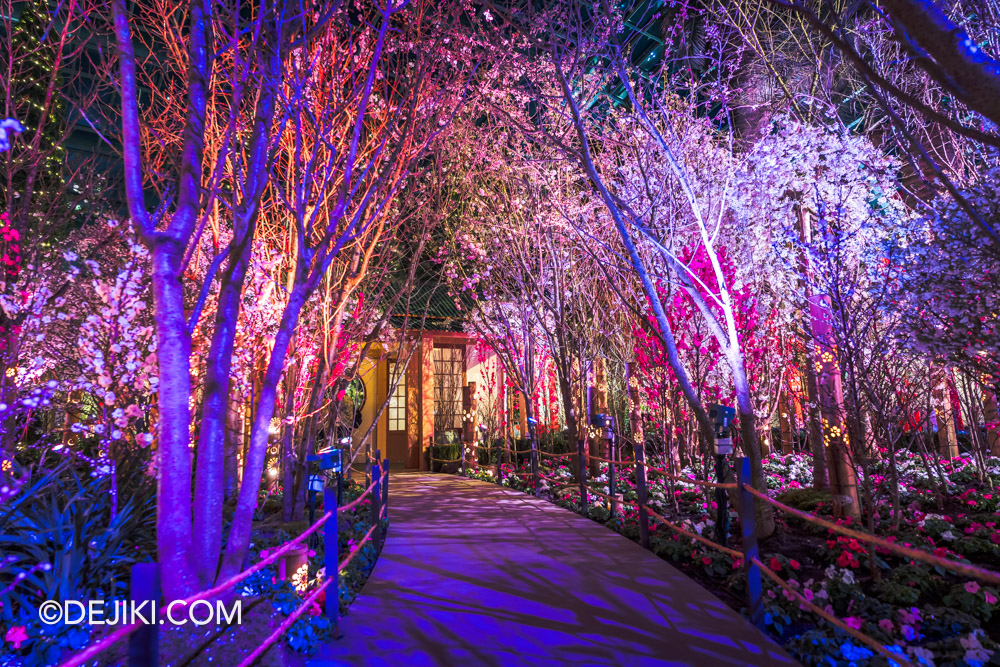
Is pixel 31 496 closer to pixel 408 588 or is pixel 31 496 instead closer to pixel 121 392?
pixel 121 392

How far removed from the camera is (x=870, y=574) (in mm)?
4777

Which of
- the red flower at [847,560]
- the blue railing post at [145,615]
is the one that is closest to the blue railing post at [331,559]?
the blue railing post at [145,615]

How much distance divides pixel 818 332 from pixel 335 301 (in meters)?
5.68

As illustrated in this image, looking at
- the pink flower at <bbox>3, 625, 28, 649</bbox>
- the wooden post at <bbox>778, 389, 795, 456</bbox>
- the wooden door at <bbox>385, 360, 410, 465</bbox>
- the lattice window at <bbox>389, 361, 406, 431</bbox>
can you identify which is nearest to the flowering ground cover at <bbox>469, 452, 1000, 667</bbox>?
the pink flower at <bbox>3, 625, 28, 649</bbox>

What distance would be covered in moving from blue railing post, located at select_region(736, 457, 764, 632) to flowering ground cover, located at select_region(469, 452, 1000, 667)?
11cm

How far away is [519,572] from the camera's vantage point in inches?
196

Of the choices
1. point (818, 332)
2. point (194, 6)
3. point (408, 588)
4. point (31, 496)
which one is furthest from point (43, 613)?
point (818, 332)

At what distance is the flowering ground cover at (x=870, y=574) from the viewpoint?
3275mm

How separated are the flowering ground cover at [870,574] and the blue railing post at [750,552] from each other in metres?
0.11

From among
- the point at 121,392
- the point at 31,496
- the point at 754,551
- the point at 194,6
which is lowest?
the point at 754,551

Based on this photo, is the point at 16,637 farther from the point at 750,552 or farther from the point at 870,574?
the point at 870,574

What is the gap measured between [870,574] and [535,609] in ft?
9.43

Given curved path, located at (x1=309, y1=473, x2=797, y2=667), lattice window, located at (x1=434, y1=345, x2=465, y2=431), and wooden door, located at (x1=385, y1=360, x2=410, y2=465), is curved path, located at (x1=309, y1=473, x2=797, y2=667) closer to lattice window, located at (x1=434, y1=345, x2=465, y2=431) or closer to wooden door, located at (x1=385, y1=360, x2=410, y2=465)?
lattice window, located at (x1=434, y1=345, x2=465, y2=431)

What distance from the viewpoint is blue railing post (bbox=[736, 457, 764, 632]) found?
3.72m
